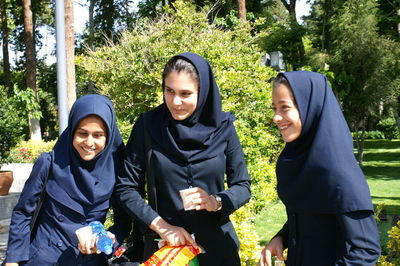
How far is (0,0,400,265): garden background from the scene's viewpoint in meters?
6.48

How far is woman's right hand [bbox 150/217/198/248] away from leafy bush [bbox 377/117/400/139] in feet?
103

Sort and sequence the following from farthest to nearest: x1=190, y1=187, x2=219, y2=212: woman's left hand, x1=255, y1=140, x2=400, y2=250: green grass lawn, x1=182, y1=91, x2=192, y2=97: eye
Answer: x1=255, y1=140, x2=400, y2=250: green grass lawn < x1=182, y1=91, x2=192, y2=97: eye < x1=190, y1=187, x2=219, y2=212: woman's left hand

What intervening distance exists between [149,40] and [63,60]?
2.36 m

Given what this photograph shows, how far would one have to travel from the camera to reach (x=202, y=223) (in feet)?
7.00

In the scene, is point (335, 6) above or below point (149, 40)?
above

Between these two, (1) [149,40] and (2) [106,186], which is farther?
(1) [149,40]

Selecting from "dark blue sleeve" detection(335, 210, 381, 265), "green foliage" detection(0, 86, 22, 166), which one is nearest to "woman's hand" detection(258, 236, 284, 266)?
"dark blue sleeve" detection(335, 210, 381, 265)

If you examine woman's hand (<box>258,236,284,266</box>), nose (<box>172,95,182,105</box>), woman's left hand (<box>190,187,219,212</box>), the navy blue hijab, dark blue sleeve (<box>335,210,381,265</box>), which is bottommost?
woman's hand (<box>258,236,284,266</box>)

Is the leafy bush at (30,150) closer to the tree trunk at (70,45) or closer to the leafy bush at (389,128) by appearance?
the tree trunk at (70,45)

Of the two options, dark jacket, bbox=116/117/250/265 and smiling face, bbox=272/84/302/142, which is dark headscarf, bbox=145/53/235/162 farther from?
smiling face, bbox=272/84/302/142

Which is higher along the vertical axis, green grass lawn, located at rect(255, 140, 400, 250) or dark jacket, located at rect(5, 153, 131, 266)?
dark jacket, located at rect(5, 153, 131, 266)

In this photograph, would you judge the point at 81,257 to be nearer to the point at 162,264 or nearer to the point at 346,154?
the point at 162,264

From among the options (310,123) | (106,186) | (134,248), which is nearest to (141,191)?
(106,186)

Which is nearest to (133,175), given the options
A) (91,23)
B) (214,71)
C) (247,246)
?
(247,246)
